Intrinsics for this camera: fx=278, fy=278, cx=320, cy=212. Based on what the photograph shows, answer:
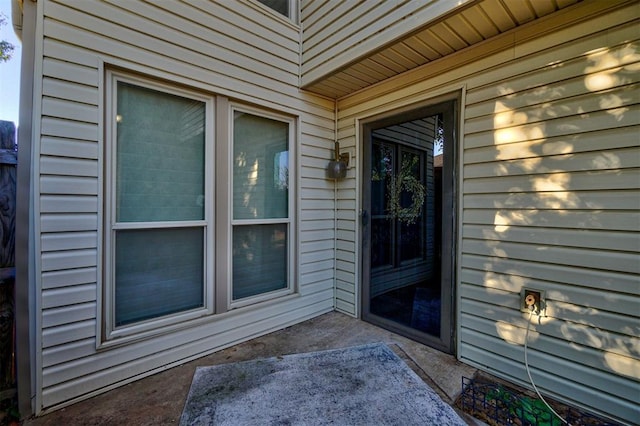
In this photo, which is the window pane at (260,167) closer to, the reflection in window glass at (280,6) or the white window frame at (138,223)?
the white window frame at (138,223)

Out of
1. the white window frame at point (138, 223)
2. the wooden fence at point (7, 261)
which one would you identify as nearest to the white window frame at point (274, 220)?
the white window frame at point (138, 223)

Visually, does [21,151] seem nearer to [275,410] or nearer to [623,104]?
[275,410]

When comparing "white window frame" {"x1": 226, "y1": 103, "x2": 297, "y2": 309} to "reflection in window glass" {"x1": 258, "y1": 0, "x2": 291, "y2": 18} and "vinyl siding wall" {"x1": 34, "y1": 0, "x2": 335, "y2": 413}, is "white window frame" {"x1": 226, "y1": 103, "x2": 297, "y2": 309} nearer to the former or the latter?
"vinyl siding wall" {"x1": 34, "y1": 0, "x2": 335, "y2": 413}

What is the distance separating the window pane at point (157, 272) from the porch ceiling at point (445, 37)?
81.7 inches

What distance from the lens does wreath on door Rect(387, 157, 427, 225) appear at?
2744 mm

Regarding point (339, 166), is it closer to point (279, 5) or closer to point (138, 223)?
point (279, 5)

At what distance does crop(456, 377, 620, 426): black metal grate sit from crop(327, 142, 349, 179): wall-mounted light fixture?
7.39ft

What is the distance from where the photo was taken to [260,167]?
2.80 m

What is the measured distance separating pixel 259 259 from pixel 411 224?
1584 millimetres

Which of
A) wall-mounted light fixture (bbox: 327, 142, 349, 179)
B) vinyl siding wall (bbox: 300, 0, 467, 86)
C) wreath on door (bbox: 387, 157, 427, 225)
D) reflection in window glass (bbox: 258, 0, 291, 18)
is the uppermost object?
reflection in window glass (bbox: 258, 0, 291, 18)

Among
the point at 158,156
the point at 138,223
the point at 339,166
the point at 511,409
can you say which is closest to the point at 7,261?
the point at 138,223

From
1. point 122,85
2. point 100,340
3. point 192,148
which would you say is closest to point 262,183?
point 192,148

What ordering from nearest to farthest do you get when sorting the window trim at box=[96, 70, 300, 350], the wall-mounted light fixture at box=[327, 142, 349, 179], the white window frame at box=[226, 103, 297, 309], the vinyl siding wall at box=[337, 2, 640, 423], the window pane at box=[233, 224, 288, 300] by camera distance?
1. the vinyl siding wall at box=[337, 2, 640, 423]
2. the window trim at box=[96, 70, 300, 350]
3. the white window frame at box=[226, 103, 297, 309]
4. the window pane at box=[233, 224, 288, 300]
5. the wall-mounted light fixture at box=[327, 142, 349, 179]

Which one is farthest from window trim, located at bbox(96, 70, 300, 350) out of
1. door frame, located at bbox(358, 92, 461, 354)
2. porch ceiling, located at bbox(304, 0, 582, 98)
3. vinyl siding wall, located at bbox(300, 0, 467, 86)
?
door frame, located at bbox(358, 92, 461, 354)
